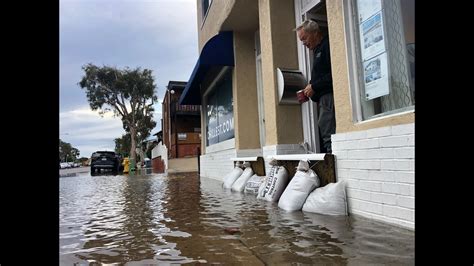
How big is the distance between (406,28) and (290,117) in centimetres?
255

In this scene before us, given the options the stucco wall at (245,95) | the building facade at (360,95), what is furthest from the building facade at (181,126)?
the building facade at (360,95)

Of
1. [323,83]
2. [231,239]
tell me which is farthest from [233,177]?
[231,239]

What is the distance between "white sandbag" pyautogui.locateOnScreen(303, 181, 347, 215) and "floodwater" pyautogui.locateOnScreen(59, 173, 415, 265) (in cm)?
10

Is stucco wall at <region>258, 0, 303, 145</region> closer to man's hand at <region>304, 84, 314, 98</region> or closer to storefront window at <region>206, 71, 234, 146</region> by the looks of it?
man's hand at <region>304, 84, 314, 98</region>

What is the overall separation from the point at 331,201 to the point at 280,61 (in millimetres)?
2654

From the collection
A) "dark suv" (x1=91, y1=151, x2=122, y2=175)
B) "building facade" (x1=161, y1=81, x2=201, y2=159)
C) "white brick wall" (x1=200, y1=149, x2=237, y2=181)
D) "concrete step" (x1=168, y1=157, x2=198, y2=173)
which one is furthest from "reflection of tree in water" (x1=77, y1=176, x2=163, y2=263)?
"building facade" (x1=161, y1=81, x2=201, y2=159)

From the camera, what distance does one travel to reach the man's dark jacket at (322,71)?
427 centimetres

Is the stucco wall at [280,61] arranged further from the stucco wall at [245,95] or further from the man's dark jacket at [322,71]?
the stucco wall at [245,95]

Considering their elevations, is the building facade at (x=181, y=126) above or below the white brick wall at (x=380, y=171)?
above

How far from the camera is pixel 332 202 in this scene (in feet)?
11.5

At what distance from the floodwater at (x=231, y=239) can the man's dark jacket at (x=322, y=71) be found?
5.25 ft

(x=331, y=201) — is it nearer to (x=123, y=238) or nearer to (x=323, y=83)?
(x=323, y=83)

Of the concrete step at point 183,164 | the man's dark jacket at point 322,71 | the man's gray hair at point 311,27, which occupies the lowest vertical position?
the concrete step at point 183,164
